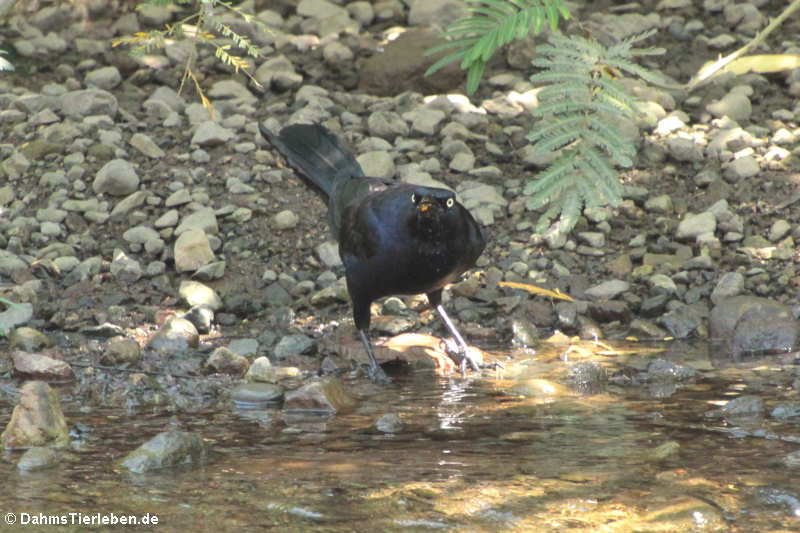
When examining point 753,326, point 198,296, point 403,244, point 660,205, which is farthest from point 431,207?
point 660,205

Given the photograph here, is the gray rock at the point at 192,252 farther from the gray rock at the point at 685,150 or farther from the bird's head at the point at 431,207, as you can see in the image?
the gray rock at the point at 685,150

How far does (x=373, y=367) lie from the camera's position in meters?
5.00

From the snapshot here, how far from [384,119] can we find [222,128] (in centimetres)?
107

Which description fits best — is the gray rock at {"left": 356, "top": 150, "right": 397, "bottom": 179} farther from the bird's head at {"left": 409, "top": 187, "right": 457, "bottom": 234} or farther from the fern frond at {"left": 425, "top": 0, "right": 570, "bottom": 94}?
the bird's head at {"left": 409, "top": 187, "right": 457, "bottom": 234}

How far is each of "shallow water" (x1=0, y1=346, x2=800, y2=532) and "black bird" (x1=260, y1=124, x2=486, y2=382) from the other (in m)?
0.60

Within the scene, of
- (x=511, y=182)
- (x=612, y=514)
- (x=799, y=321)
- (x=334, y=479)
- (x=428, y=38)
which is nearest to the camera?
(x=612, y=514)

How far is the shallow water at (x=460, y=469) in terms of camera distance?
2.83 metres

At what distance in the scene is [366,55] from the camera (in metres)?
7.89

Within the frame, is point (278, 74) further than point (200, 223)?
Yes

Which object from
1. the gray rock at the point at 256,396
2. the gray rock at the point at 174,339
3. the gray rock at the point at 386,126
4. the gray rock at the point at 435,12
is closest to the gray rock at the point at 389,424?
the gray rock at the point at 256,396

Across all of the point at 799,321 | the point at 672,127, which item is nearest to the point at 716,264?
the point at 799,321

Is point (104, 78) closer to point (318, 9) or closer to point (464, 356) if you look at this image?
point (318, 9)

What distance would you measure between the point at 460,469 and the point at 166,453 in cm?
93

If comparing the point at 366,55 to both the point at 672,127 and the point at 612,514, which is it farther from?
the point at 612,514
